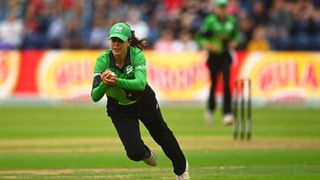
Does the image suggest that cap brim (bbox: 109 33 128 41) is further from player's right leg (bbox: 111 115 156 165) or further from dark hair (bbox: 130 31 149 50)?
player's right leg (bbox: 111 115 156 165)

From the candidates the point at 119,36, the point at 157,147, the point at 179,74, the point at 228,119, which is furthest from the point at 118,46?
the point at 179,74

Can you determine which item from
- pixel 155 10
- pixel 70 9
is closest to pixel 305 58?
pixel 155 10

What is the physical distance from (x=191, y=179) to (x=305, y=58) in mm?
16228

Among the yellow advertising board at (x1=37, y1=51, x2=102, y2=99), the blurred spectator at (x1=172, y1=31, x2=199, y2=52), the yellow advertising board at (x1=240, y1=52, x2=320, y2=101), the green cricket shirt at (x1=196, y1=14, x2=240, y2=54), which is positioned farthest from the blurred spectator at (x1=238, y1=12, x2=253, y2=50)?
the green cricket shirt at (x1=196, y1=14, x2=240, y2=54)

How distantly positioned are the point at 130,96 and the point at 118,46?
617mm

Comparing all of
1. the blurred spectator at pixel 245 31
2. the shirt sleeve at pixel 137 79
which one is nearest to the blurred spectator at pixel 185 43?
the blurred spectator at pixel 245 31

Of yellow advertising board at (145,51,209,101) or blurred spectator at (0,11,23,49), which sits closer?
yellow advertising board at (145,51,209,101)

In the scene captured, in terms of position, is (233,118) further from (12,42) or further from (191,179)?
(12,42)

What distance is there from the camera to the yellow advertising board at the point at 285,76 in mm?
27438

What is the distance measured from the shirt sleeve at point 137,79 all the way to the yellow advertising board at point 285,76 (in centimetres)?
1675

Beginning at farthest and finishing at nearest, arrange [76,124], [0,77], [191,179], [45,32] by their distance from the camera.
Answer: [45,32], [0,77], [76,124], [191,179]

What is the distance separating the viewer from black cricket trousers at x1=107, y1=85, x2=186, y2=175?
11.1 m

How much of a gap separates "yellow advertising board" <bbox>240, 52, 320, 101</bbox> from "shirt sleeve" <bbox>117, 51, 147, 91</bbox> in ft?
55.0

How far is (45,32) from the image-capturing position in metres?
29.6
